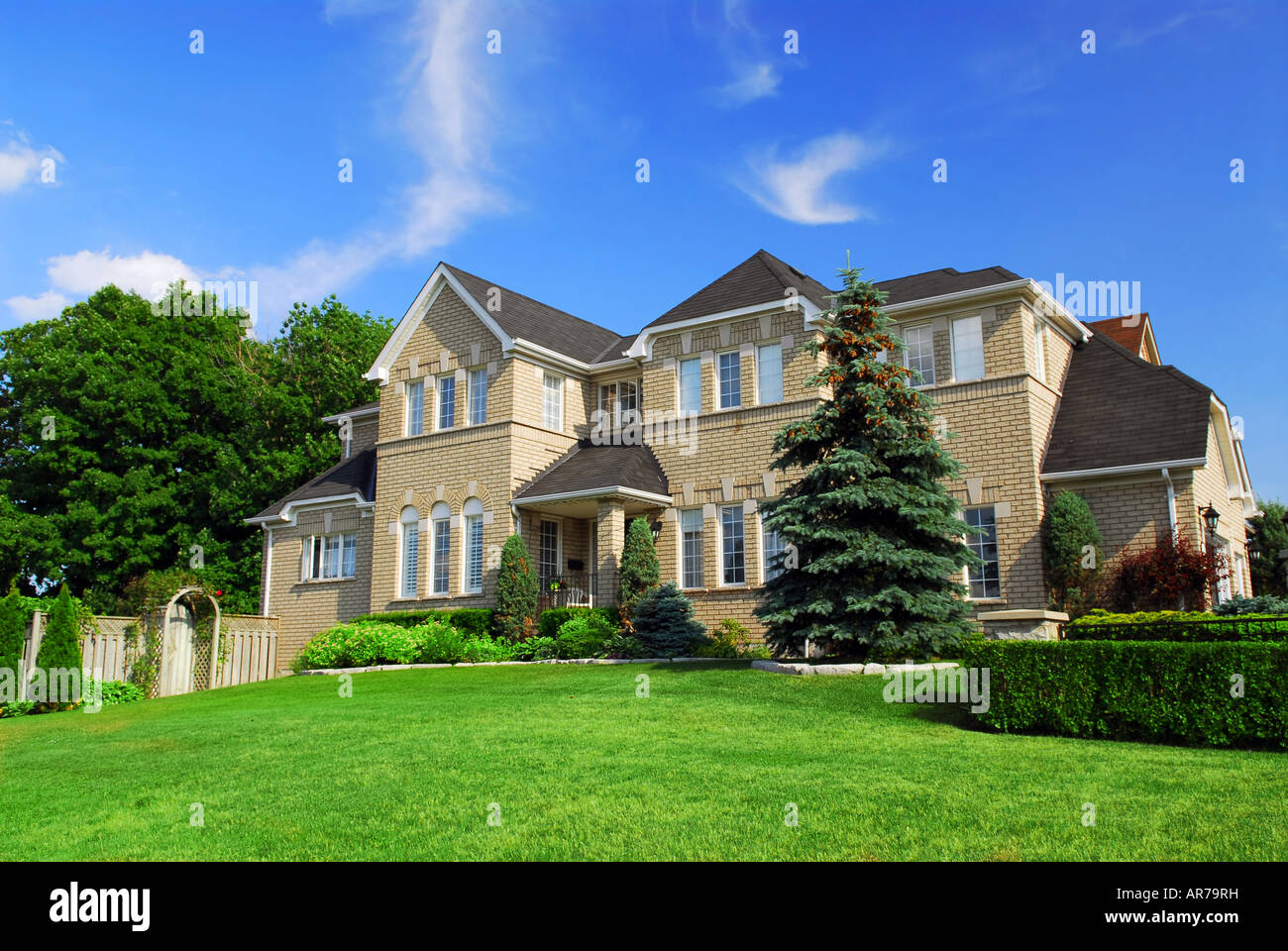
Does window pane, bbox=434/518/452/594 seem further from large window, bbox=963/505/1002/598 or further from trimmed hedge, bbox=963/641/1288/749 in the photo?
trimmed hedge, bbox=963/641/1288/749

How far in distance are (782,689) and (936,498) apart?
4271mm

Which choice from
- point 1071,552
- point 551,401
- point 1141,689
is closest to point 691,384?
point 551,401

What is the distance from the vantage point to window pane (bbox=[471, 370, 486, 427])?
81.7 feet

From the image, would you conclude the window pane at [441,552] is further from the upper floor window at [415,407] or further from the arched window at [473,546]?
the upper floor window at [415,407]

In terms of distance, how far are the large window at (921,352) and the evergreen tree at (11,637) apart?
17.2 meters

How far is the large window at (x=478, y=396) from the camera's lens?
81.7ft

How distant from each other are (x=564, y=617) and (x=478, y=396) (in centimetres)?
639

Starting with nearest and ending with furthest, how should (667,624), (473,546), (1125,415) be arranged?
1. (1125,415)
2. (667,624)
3. (473,546)

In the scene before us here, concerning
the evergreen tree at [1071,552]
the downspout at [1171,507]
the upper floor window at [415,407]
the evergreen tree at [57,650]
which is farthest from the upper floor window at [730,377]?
the evergreen tree at [57,650]

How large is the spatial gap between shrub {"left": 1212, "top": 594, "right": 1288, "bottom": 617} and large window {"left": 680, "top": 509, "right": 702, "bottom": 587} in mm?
10184

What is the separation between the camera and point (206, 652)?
2198 centimetres

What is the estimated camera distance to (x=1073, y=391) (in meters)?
21.8

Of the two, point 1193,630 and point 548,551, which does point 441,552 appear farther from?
point 1193,630

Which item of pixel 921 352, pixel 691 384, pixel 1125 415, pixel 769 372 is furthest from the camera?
pixel 691 384
